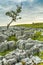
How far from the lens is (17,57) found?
42875mm

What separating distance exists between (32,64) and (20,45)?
23.5m

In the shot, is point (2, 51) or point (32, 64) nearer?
point (32, 64)

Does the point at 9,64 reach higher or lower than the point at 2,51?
higher

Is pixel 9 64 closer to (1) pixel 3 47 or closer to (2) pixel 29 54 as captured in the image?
(2) pixel 29 54

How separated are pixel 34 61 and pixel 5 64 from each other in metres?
5.33

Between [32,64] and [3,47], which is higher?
[32,64]

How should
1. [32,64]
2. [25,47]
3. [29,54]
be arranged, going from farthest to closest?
[25,47] < [29,54] < [32,64]

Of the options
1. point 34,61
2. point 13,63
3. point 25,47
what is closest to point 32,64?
point 34,61

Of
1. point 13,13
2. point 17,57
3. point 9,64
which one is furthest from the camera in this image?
point 13,13

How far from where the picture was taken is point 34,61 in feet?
127

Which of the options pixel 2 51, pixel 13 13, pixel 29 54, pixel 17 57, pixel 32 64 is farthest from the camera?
pixel 13 13

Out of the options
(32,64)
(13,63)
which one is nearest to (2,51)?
(13,63)

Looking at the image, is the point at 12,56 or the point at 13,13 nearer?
the point at 12,56

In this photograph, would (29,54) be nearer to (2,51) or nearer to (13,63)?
(13,63)
